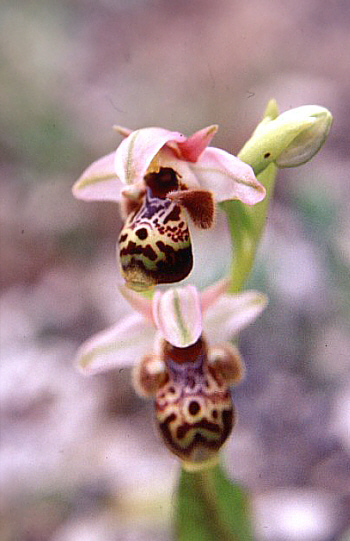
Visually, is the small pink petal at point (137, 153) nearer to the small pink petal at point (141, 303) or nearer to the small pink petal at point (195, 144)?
the small pink petal at point (195, 144)

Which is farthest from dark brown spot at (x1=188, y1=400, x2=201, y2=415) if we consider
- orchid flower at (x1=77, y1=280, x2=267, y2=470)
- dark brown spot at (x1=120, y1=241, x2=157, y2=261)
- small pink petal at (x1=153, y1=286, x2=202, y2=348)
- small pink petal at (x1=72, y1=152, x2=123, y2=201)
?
small pink petal at (x1=72, y1=152, x2=123, y2=201)

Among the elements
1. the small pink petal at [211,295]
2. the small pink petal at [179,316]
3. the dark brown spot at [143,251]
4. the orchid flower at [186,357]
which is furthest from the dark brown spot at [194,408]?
the dark brown spot at [143,251]

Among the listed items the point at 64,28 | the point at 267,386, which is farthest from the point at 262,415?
the point at 64,28

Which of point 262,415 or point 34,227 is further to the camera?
point 34,227

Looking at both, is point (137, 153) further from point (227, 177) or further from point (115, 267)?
point (115, 267)

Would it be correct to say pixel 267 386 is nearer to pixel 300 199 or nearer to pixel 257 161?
pixel 300 199

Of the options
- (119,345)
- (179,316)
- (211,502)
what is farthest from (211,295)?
(211,502)

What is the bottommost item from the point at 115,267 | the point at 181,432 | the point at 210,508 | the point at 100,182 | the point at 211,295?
the point at 210,508

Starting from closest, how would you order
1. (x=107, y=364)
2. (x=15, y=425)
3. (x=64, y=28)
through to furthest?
(x=107, y=364) < (x=15, y=425) < (x=64, y=28)
